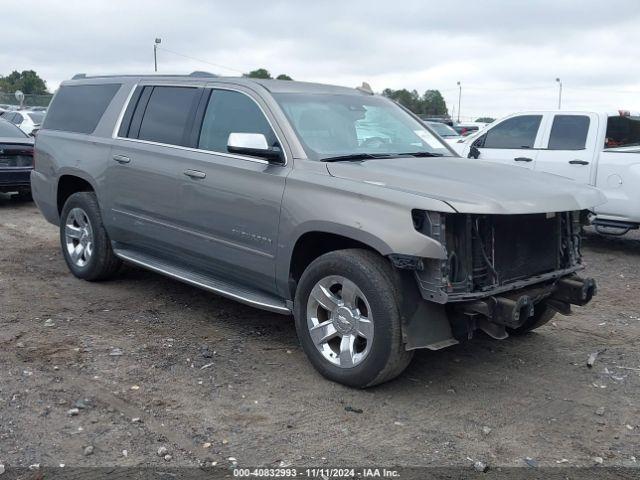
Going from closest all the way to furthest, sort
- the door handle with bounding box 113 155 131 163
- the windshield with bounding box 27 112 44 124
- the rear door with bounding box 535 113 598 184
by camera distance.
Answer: the door handle with bounding box 113 155 131 163
the rear door with bounding box 535 113 598 184
the windshield with bounding box 27 112 44 124

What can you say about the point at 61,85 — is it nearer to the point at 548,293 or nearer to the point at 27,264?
the point at 27,264

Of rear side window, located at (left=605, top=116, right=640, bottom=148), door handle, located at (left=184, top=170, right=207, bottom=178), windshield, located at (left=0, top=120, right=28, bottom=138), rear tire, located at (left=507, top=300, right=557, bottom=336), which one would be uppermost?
rear side window, located at (left=605, top=116, right=640, bottom=148)

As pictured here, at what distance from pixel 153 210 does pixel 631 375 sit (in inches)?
150

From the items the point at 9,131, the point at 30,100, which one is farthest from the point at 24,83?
the point at 9,131

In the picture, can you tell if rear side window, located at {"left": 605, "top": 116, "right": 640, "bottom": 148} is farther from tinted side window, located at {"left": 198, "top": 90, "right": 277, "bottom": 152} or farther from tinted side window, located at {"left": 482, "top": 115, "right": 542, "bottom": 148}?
tinted side window, located at {"left": 198, "top": 90, "right": 277, "bottom": 152}

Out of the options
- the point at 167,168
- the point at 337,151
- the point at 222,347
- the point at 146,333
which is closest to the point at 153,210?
the point at 167,168

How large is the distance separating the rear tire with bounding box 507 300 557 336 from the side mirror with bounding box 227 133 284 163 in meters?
2.22

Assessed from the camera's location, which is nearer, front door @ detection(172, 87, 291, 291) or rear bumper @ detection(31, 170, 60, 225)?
front door @ detection(172, 87, 291, 291)

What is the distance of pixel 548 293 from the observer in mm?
4562

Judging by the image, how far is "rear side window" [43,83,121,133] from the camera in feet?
21.6

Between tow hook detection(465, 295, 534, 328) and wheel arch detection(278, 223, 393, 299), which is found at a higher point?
wheel arch detection(278, 223, 393, 299)

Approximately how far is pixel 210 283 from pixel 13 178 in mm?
7220

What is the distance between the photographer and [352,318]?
14.2ft

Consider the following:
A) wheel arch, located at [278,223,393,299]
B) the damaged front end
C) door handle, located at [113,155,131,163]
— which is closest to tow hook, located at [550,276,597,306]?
the damaged front end
